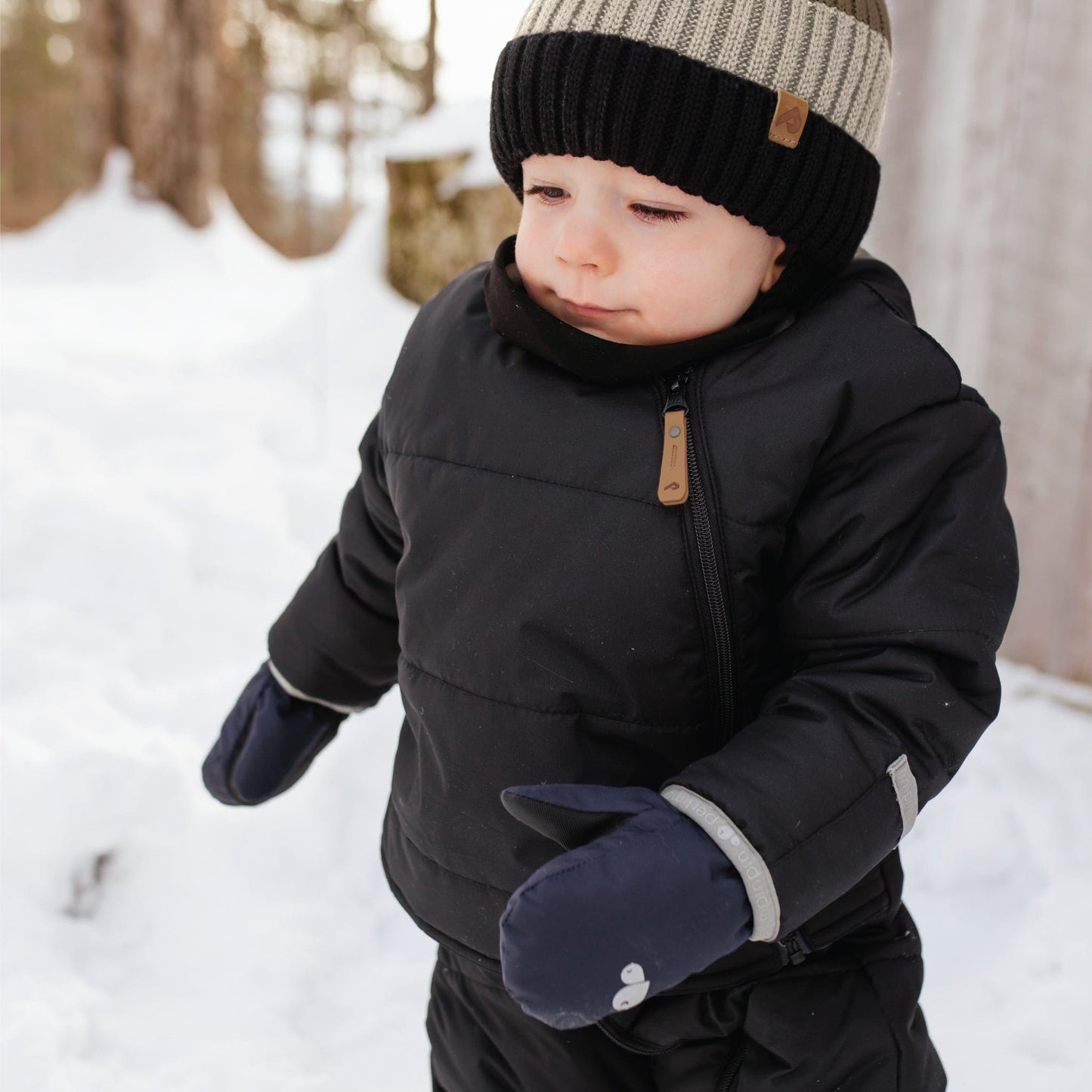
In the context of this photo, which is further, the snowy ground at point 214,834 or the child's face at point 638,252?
the snowy ground at point 214,834

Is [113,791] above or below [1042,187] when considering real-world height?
below

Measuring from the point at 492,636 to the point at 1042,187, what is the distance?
1765mm

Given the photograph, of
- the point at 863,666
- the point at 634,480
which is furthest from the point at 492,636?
the point at 863,666

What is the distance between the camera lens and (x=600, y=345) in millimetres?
1045

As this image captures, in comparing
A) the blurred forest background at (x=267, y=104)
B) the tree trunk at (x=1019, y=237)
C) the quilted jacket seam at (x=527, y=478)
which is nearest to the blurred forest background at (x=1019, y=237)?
the tree trunk at (x=1019, y=237)

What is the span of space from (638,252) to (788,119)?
18 cm

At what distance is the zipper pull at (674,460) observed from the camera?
991 millimetres

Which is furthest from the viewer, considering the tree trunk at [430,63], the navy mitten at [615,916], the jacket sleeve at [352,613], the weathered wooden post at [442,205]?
the tree trunk at [430,63]

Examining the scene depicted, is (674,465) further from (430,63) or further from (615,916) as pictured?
(430,63)

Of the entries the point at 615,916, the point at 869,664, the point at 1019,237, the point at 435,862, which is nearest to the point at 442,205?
the point at 1019,237

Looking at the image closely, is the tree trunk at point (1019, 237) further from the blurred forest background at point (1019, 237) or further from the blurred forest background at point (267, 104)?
the blurred forest background at point (267, 104)

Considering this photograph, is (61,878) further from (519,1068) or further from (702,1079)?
(702,1079)

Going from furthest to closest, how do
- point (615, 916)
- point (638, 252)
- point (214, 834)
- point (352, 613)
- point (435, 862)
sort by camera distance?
point (214, 834) < point (352, 613) < point (435, 862) < point (638, 252) < point (615, 916)

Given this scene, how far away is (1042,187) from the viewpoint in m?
2.23
